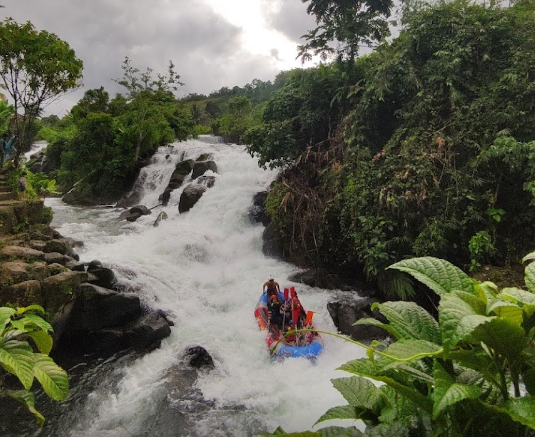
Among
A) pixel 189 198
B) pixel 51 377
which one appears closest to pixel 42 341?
pixel 51 377

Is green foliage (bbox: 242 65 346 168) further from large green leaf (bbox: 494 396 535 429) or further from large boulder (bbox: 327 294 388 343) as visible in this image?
large green leaf (bbox: 494 396 535 429)

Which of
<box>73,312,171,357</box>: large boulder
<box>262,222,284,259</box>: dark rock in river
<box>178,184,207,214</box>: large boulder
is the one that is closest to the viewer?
<box>73,312,171,357</box>: large boulder

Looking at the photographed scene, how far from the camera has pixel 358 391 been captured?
142 cm

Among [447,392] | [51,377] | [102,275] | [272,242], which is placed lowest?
[272,242]

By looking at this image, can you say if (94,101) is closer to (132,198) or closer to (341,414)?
(132,198)

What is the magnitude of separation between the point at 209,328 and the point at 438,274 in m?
6.73

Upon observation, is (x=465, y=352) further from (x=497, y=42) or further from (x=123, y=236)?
(x=123, y=236)

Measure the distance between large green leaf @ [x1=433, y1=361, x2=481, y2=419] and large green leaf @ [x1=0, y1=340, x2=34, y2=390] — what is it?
1.61 metres

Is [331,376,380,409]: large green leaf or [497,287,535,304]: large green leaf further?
[331,376,380,409]: large green leaf

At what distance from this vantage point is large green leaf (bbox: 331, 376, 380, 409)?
1352mm

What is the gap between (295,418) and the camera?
510cm

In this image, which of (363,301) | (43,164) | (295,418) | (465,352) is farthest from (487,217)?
(43,164)

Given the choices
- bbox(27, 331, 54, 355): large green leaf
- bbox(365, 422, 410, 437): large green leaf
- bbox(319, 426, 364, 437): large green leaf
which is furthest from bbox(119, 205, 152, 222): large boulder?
bbox(365, 422, 410, 437): large green leaf

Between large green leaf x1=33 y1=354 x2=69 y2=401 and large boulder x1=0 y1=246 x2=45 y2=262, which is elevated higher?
large green leaf x1=33 y1=354 x2=69 y2=401
